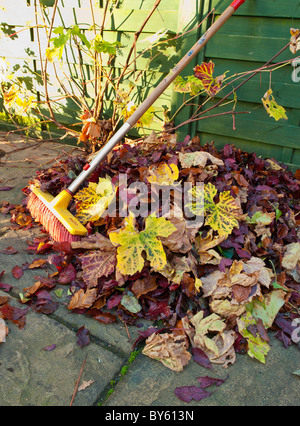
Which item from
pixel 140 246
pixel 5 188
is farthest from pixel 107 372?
pixel 5 188

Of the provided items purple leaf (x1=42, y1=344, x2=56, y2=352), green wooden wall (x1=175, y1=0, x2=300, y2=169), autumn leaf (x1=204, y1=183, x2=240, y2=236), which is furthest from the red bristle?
green wooden wall (x1=175, y1=0, x2=300, y2=169)

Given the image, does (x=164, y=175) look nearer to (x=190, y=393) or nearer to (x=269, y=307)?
(x=269, y=307)

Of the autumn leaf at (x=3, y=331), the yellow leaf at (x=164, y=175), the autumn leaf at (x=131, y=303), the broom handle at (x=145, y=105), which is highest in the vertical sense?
the broom handle at (x=145, y=105)

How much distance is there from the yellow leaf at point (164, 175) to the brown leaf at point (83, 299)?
68 cm

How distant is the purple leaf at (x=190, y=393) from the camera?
132cm

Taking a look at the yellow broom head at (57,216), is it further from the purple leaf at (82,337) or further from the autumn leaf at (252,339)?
the autumn leaf at (252,339)

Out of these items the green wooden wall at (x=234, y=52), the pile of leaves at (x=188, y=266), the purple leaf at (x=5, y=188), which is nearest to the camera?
the pile of leaves at (x=188, y=266)

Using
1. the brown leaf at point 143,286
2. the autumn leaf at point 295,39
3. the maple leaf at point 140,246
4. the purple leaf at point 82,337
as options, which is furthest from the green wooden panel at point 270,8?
the purple leaf at point 82,337

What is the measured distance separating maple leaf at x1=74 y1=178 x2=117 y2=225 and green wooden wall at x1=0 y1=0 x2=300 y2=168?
1143 millimetres

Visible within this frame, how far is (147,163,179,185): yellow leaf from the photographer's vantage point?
1.94 m

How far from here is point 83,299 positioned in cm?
171

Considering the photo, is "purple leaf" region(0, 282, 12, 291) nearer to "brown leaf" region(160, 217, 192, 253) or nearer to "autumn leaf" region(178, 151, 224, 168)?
"brown leaf" region(160, 217, 192, 253)

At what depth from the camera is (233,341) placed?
155 centimetres
